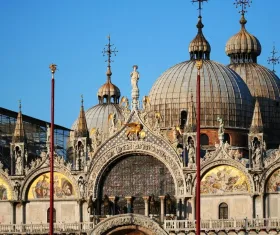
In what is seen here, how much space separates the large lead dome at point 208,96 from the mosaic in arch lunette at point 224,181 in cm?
A: 1057

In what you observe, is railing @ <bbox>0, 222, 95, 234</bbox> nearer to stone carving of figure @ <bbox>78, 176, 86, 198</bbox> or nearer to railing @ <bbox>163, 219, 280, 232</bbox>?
stone carving of figure @ <bbox>78, 176, 86, 198</bbox>

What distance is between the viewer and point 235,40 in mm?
126625

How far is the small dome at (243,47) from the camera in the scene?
12656 cm

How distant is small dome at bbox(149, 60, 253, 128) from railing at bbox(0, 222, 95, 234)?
1373 centimetres

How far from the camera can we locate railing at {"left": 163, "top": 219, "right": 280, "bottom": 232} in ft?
317

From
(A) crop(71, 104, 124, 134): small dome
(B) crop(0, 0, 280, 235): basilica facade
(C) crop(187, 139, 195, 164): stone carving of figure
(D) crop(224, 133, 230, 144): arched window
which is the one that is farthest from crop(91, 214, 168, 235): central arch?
(A) crop(71, 104, 124, 134): small dome

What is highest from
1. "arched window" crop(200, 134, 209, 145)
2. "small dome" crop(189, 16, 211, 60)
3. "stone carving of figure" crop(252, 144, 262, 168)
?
"small dome" crop(189, 16, 211, 60)

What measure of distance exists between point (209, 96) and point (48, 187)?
15393 millimetres

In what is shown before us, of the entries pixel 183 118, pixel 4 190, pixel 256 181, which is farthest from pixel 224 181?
pixel 4 190

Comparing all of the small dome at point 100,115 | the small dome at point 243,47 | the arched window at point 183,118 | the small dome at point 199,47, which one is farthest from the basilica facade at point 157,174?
the small dome at point 100,115

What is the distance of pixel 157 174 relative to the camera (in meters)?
103

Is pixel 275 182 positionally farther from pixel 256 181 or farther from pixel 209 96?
pixel 209 96

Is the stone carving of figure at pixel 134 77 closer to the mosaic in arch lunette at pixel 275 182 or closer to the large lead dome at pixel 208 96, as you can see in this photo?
the large lead dome at pixel 208 96

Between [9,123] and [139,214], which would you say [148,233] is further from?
[9,123]
